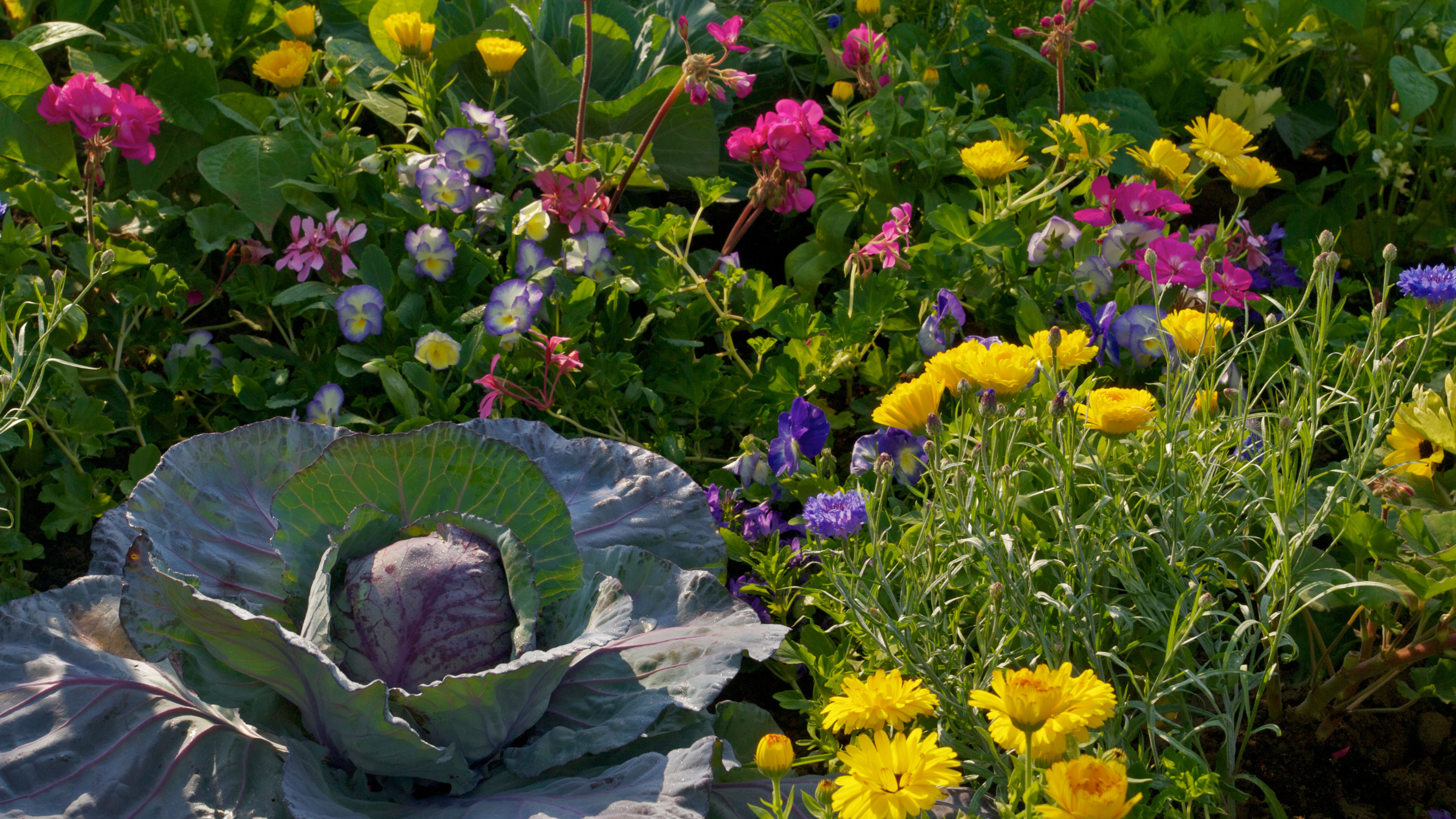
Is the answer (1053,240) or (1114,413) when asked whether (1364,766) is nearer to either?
(1114,413)

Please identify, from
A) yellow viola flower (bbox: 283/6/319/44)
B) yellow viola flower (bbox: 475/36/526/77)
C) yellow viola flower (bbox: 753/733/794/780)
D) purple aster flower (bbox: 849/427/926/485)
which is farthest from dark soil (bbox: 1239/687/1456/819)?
yellow viola flower (bbox: 283/6/319/44)

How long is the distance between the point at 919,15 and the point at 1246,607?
7.63 ft

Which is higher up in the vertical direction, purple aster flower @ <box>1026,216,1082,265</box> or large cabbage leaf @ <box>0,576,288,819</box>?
purple aster flower @ <box>1026,216,1082,265</box>

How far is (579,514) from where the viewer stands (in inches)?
66.6

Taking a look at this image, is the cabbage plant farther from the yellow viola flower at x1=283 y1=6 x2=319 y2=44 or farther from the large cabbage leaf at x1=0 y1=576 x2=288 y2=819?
the yellow viola flower at x1=283 y1=6 x2=319 y2=44

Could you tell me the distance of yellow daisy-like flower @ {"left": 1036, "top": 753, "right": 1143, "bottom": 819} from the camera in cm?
93

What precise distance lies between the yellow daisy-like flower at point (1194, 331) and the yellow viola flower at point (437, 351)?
47.9 inches

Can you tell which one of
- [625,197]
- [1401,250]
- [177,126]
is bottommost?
[1401,250]

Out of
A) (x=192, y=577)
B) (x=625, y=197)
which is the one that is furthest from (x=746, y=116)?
(x=192, y=577)

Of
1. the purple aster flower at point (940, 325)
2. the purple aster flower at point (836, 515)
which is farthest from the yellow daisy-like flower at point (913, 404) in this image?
the purple aster flower at point (940, 325)

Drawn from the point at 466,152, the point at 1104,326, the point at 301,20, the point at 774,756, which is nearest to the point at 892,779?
the point at 774,756

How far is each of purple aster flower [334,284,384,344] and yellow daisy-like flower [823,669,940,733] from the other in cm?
129

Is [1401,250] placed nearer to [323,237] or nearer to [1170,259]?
[1170,259]

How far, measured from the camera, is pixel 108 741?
4.37ft
